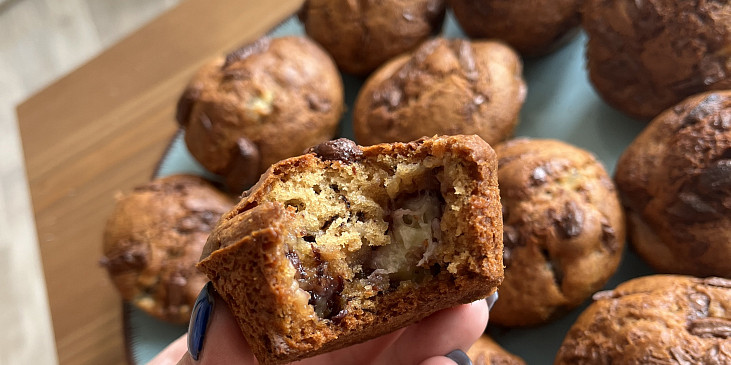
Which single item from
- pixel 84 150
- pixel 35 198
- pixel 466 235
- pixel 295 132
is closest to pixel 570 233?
pixel 466 235

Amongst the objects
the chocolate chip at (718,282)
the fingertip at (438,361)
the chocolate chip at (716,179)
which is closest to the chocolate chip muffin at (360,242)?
the fingertip at (438,361)

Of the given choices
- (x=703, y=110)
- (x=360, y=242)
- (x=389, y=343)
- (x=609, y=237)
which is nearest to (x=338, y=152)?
(x=360, y=242)

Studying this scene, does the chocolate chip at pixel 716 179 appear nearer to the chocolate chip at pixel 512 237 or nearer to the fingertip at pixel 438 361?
the chocolate chip at pixel 512 237

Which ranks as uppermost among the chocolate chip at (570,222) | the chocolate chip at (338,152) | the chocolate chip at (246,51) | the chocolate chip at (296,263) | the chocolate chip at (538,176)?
the chocolate chip at (338,152)

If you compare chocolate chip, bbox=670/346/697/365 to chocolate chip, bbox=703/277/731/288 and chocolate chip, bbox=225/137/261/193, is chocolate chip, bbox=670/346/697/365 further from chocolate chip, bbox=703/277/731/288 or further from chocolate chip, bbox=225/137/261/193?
chocolate chip, bbox=225/137/261/193

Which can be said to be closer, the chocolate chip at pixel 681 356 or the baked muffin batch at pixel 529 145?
the chocolate chip at pixel 681 356

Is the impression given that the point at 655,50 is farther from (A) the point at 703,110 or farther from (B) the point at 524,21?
(B) the point at 524,21
